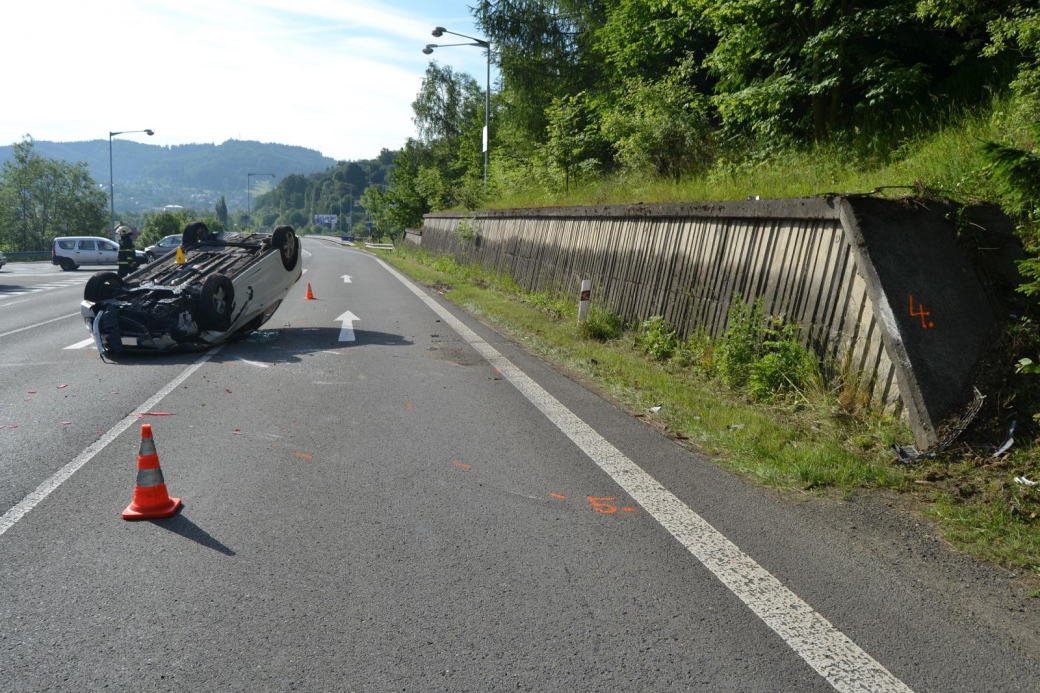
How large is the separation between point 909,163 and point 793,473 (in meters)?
5.10

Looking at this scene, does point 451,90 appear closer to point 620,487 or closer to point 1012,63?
point 1012,63

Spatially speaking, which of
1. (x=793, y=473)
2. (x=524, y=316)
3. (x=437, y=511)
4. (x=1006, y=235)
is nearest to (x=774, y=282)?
(x=1006, y=235)

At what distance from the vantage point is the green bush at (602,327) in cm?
1179

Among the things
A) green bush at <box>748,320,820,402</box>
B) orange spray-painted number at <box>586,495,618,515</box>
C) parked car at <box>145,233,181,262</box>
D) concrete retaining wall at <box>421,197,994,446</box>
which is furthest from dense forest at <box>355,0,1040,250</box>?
parked car at <box>145,233,181,262</box>

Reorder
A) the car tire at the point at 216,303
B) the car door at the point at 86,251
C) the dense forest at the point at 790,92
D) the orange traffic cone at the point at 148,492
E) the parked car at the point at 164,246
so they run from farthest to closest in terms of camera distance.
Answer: the car door at the point at 86,251 < the parked car at the point at 164,246 < the car tire at the point at 216,303 < the dense forest at the point at 790,92 < the orange traffic cone at the point at 148,492

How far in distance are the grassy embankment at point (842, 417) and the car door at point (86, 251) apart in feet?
112

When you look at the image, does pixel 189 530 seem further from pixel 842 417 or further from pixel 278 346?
pixel 278 346

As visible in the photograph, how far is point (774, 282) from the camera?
7996 millimetres

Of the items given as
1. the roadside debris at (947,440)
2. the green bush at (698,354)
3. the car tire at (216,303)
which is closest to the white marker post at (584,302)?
the green bush at (698,354)

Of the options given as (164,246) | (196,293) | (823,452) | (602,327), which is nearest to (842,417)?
(823,452)

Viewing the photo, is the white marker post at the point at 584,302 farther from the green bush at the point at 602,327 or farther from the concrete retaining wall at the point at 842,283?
the concrete retaining wall at the point at 842,283

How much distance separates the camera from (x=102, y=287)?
11.3 m

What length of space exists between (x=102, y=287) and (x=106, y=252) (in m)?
31.3

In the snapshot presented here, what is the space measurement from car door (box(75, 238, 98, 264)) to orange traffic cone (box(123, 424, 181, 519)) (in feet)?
128
